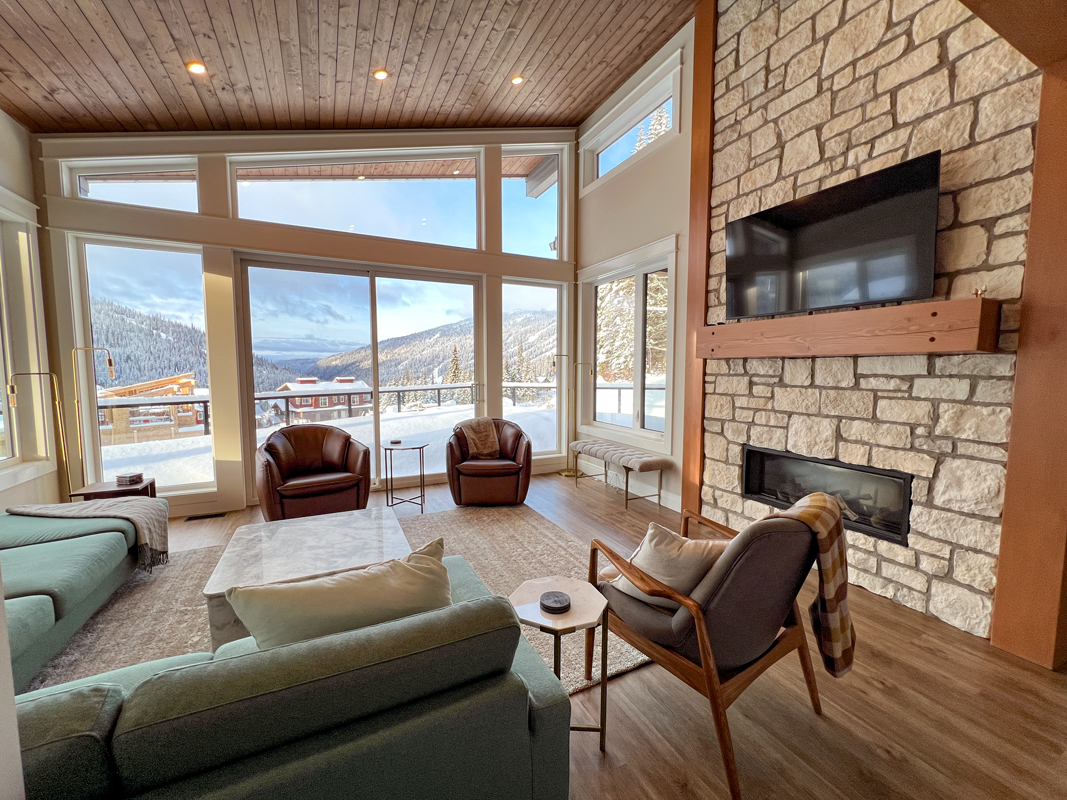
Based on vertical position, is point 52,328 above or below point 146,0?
below

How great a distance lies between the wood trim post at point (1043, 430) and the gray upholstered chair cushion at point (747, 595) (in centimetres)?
141

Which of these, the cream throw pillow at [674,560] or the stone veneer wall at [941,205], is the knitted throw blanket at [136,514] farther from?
the stone veneer wall at [941,205]

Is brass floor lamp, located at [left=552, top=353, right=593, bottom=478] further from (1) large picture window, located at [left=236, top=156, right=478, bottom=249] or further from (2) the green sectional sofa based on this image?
(2) the green sectional sofa

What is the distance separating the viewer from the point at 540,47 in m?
3.75

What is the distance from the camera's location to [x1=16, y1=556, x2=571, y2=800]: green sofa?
2.61 feet

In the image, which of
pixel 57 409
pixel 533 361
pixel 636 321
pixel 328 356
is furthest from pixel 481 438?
pixel 57 409

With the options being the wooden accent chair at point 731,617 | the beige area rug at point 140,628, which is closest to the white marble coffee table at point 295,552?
the beige area rug at point 140,628

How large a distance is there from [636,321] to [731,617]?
3.73 m

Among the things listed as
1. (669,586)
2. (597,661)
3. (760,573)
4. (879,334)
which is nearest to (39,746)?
(669,586)

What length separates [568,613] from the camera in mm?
1489

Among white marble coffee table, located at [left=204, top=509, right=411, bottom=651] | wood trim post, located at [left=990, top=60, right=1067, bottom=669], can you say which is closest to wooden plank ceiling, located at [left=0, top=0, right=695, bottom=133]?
wood trim post, located at [left=990, top=60, right=1067, bottom=669]

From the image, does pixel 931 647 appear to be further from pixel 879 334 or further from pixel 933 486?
pixel 879 334

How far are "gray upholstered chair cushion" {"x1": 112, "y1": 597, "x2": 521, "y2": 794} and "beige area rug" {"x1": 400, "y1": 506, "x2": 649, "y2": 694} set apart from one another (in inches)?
44.3

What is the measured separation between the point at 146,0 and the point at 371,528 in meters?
3.28
